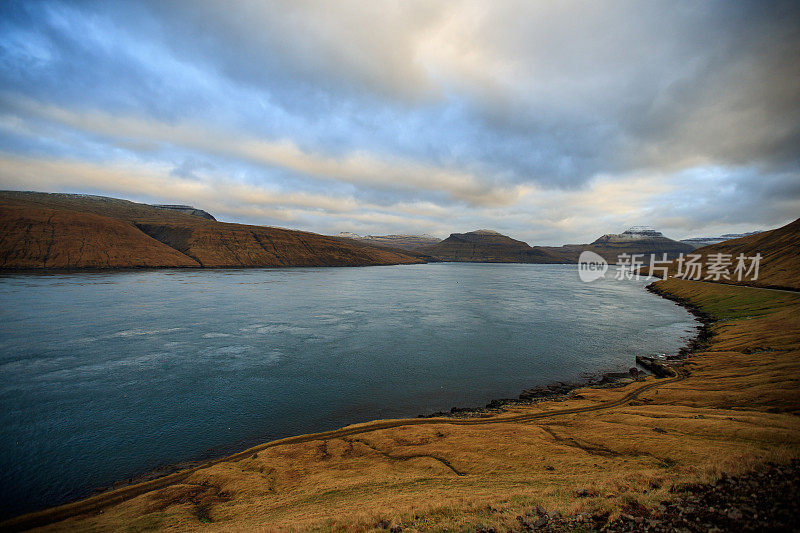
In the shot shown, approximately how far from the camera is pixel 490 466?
14562mm

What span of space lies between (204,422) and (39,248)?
14480cm

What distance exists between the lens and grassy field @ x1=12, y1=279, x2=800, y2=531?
10.2 metres

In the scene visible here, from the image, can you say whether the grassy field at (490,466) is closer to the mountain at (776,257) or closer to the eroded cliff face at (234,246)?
the mountain at (776,257)

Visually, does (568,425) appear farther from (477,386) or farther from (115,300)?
(115,300)

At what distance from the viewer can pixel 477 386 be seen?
28.8 m

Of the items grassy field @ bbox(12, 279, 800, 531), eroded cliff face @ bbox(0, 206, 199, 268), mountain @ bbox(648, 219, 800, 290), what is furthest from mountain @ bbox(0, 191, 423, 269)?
mountain @ bbox(648, 219, 800, 290)

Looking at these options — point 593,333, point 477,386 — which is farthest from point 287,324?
point 593,333

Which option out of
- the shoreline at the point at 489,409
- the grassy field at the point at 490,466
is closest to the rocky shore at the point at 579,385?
the shoreline at the point at 489,409

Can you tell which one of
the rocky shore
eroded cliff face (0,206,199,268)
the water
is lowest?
the water

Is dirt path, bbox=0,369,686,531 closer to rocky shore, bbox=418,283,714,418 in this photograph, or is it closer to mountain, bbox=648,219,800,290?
rocky shore, bbox=418,283,714,418

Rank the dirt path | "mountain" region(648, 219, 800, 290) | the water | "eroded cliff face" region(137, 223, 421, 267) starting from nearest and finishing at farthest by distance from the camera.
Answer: the dirt path, the water, "mountain" region(648, 219, 800, 290), "eroded cliff face" region(137, 223, 421, 267)

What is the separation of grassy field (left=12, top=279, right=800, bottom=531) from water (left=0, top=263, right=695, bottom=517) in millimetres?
4974

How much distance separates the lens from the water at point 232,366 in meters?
19.4

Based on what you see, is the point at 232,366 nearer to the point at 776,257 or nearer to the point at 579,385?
the point at 579,385
